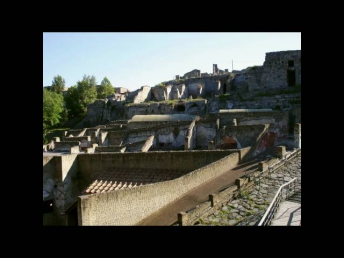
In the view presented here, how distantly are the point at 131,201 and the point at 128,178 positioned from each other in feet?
17.3

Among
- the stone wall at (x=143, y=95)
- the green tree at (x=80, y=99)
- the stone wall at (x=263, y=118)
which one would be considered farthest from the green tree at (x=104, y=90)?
the stone wall at (x=263, y=118)

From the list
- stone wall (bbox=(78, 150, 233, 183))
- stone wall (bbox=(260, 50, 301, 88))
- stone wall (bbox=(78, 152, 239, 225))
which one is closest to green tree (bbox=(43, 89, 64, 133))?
stone wall (bbox=(260, 50, 301, 88))

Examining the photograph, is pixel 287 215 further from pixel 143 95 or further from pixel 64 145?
pixel 143 95

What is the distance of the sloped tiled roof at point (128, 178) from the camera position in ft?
51.9

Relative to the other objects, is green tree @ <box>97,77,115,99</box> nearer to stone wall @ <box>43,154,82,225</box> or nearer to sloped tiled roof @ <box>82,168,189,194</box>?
stone wall @ <box>43,154,82,225</box>

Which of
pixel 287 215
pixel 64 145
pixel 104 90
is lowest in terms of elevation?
pixel 287 215

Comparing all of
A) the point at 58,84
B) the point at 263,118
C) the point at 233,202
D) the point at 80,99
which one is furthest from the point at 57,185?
the point at 58,84

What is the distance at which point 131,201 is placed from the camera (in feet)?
36.6

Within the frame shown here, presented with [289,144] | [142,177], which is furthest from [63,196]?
[289,144]

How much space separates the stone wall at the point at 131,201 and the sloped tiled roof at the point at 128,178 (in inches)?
106

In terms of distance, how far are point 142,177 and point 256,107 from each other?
724 inches

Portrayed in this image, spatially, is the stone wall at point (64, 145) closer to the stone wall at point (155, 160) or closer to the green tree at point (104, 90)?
the stone wall at point (155, 160)

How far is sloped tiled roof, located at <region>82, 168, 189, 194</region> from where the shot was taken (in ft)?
51.9
